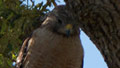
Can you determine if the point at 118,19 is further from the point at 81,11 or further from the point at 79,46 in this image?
the point at 79,46

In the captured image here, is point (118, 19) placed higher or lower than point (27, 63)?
higher

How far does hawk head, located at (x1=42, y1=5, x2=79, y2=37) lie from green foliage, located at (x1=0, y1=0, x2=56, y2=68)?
0.22 meters

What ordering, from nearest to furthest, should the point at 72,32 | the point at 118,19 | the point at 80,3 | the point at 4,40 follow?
1. the point at 118,19
2. the point at 80,3
3. the point at 72,32
4. the point at 4,40

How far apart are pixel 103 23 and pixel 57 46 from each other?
4.07 feet

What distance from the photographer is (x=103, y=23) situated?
2352 millimetres

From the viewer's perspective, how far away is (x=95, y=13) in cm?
237

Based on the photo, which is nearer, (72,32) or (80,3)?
(80,3)

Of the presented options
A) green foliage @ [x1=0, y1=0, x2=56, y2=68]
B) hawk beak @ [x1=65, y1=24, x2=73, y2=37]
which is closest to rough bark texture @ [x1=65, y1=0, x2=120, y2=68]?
hawk beak @ [x1=65, y1=24, x2=73, y2=37]

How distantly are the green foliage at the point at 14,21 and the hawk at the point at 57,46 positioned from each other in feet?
0.98

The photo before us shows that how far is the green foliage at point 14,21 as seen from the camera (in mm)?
3848

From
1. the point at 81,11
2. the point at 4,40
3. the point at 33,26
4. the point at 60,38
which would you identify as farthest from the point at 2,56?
the point at 81,11

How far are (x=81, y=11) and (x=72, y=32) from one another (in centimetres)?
101

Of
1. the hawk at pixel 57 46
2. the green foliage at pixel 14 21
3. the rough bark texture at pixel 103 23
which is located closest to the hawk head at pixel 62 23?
the hawk at pixel 57 46

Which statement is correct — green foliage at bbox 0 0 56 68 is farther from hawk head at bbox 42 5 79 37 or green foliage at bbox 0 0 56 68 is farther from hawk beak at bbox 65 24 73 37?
hawk beak at bbox 65 24 73 37
